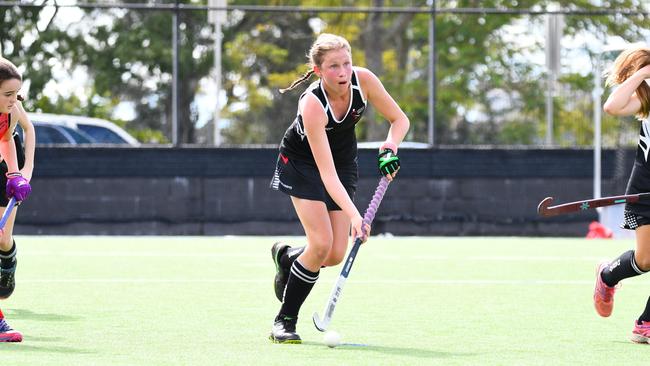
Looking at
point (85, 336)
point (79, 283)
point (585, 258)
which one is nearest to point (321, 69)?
point (85, 336)

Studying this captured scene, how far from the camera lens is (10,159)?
7.10 meters

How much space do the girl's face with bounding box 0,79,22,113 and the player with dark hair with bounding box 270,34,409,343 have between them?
51.7 inches

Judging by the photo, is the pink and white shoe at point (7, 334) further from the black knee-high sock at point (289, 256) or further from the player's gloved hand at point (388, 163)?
the player's gloved hand at point (388, 163)

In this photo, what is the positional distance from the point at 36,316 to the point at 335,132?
2250 millimetres

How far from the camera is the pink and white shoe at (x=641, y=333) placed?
6480 mm

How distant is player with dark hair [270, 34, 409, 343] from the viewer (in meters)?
6.21

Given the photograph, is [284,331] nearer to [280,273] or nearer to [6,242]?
[280,273]

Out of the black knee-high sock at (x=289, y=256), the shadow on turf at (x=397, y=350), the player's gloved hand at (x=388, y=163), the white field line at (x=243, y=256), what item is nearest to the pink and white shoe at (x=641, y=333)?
the shadow on turf at (x=397, y=350)

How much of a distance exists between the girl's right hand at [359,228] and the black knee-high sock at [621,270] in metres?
1.41

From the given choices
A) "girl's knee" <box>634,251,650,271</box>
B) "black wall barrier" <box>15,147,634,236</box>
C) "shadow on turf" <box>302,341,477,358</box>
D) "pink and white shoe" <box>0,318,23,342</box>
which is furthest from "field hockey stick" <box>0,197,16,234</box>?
"black wall barrier" <box>15,147,634,236</box>

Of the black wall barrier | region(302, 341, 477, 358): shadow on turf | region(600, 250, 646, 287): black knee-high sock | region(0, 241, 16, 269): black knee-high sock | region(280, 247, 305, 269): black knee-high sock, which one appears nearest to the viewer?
region(302, 341, 477, 358): shadow on turf

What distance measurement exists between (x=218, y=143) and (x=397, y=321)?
1073cm

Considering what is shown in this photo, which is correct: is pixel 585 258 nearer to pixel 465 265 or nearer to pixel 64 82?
pixel 465 265

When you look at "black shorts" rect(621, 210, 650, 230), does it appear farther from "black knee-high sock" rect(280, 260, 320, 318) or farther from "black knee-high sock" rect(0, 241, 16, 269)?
"black knee-high sock" rect(0, 241, 16, 269)
